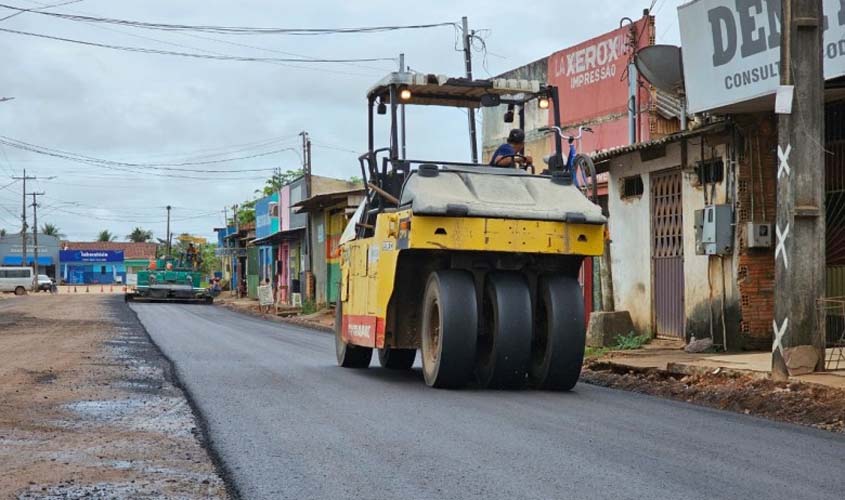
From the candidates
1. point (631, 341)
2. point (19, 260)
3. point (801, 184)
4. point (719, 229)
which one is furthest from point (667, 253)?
point (19, 260)

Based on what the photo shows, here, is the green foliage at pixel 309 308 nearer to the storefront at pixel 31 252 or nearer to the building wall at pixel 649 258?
the building wall at pixel 649 258

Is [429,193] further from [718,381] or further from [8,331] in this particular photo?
[8,331]

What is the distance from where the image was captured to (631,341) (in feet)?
56.9

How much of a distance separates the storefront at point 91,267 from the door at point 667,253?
103 m

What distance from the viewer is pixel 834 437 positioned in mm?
8180

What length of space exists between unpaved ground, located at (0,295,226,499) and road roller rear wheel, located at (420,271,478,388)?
2463 millimetres

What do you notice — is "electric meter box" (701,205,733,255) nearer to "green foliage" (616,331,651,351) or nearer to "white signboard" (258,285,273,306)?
"green foliage" (616,331,651,351)

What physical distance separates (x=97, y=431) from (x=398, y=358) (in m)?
5.99

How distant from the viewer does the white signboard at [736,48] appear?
12609mm

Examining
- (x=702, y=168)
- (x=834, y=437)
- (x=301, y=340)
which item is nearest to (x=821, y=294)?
(x=834, y=437)

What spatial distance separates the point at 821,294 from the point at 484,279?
3.28 m

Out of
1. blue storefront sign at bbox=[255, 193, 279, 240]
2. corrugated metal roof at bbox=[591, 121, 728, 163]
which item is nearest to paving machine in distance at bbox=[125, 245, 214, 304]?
blue storefront sign at bbox=[255, 193, 279, 240]

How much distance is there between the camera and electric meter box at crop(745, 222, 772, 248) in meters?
14.8

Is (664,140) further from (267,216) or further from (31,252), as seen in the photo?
(31,252)
